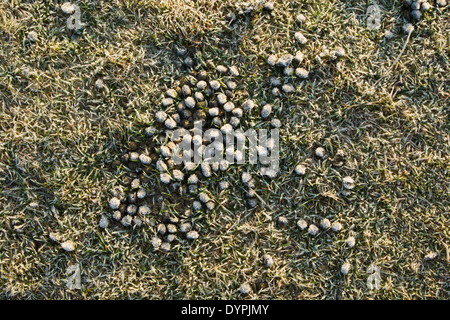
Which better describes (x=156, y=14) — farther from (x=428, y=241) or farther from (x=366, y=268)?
(x=428, y=241)

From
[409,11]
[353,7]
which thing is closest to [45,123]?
[353,7]

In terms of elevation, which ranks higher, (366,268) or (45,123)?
(45,123)

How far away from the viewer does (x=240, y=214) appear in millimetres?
3205

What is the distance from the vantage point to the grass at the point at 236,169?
10.4 ft

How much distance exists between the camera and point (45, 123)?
324 centimetres

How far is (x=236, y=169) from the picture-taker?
318 centimetres

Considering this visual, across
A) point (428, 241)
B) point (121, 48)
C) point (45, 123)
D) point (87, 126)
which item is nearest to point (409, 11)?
point (428, 241)

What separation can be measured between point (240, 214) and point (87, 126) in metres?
1.51

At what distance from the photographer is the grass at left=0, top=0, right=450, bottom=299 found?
318 cm
